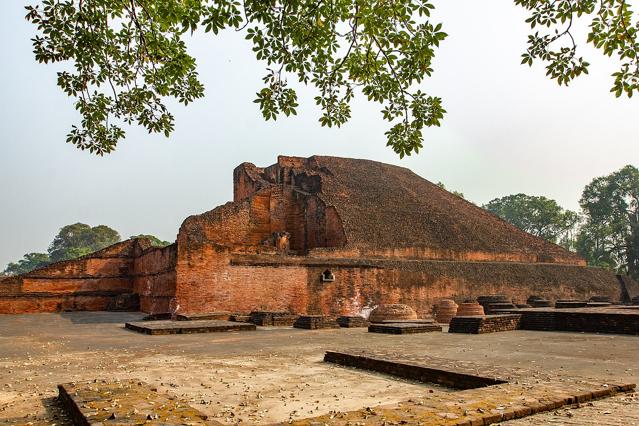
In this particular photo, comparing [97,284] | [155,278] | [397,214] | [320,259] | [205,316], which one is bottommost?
[205,316]

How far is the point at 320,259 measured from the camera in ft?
58.6

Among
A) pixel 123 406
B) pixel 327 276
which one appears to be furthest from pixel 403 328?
pixel 123 406

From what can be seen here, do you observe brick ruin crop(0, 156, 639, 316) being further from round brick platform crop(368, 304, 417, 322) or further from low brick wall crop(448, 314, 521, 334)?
low brick wall crop(448, 314, 521, 334)

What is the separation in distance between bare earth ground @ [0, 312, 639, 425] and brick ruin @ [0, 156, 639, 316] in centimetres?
472

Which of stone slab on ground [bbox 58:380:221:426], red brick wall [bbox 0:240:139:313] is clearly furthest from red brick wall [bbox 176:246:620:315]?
stone slab on ground [bbox 58:380:221:426]

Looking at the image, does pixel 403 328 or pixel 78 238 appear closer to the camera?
pixel 403 328

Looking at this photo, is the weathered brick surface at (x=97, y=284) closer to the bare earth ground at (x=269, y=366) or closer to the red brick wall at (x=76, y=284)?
the red brick wall at (x=76, y=284)

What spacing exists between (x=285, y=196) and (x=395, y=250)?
21.0ft

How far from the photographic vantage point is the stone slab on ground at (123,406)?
3.25 m

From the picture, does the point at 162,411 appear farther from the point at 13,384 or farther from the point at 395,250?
the point at 395,250

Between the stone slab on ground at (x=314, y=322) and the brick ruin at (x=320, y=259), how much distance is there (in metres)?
3.15

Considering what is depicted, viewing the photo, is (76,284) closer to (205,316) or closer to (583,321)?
(205,316)

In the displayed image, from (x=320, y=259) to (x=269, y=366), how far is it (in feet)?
38.5

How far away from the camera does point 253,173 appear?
28562mm
